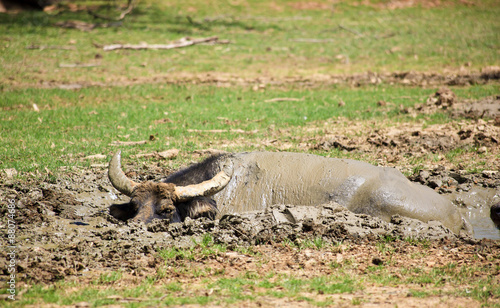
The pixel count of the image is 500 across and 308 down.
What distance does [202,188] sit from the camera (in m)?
5.85

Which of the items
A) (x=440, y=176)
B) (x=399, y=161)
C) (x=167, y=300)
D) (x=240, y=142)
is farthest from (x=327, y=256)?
(x=240, y=142)

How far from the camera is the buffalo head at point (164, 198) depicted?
570 centimetres

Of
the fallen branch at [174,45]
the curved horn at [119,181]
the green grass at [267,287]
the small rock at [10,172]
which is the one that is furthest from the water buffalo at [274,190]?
the fallen branch at [174,45]

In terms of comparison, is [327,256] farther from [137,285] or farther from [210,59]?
[210,59]

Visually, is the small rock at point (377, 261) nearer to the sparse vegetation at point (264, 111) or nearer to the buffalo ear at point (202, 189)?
the sparse vegetation at point (264, 111)

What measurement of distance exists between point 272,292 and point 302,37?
687 inches

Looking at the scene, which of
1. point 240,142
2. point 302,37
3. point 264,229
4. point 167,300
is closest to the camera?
point 167,300

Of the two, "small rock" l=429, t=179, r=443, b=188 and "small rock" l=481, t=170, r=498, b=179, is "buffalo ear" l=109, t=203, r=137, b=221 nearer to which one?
"small rock" l=429, t=179, r=443, b=188

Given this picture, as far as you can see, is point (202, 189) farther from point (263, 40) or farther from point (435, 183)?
point (263, 40)

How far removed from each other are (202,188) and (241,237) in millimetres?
826

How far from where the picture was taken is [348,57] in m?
17.8

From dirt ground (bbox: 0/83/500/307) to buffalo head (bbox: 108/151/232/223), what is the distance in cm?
19

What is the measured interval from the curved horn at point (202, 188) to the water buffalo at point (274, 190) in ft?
0.04

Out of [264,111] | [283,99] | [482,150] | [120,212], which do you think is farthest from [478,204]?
[283,99]
